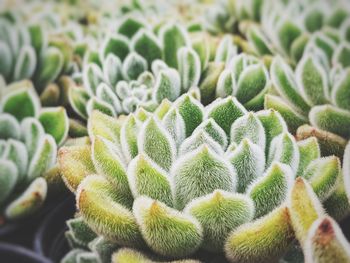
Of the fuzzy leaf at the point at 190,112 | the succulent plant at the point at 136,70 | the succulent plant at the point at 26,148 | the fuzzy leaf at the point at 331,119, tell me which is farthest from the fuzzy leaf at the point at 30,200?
the fuzzy leaf at the point at 331,119

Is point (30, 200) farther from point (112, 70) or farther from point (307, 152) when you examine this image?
point (307, 152)

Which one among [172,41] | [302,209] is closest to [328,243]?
[302,209]

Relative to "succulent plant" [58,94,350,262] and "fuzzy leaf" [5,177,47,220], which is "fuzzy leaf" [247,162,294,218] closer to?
Answer: "succulent plant" [58,94,350,262]

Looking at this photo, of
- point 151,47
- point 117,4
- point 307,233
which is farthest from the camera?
point 117,4

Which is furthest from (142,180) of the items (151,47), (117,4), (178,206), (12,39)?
(117,4)

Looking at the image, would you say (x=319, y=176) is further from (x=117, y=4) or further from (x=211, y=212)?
(x=117, y=4)

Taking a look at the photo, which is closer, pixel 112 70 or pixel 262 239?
pixel 262 239

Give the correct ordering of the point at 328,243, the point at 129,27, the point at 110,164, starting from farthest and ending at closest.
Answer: the point at 129,27, the point at 110,164, the point at 328,243
